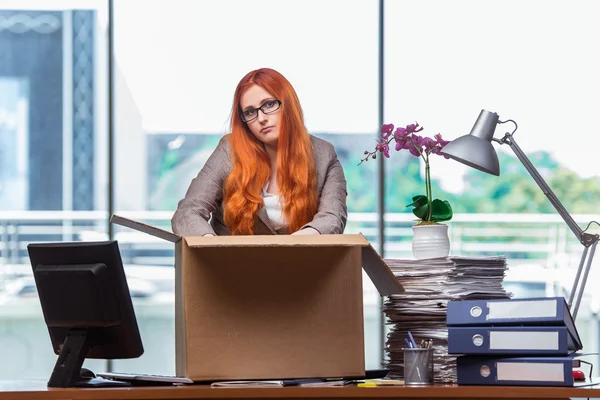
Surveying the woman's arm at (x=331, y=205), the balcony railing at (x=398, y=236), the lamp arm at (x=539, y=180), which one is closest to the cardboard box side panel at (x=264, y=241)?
the woman's arm at (x=331, y=205)

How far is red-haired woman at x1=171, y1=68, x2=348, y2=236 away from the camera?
2.55m

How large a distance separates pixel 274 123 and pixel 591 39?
2.59 meters

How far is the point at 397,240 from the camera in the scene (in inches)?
180

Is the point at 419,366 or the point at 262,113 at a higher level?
the point at 262,113

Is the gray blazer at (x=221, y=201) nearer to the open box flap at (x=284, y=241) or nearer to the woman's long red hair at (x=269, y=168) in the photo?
the woman's long red hair at (x=269, y=168)

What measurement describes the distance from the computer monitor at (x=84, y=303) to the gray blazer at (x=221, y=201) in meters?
0.54

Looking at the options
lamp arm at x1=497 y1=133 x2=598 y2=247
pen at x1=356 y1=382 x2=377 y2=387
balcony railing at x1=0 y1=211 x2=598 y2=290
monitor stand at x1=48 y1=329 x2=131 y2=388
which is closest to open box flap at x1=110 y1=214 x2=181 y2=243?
monitor stand at x1=48 y1=329 x2=131 y2=388

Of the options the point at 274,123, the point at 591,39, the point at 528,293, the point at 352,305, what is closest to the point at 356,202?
the point at 528,293

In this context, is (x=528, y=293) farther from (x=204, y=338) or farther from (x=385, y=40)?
(x=204, y=338)

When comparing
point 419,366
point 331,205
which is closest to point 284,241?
point 419,366

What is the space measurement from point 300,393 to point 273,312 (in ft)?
0.62

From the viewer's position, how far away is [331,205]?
2.54 meters

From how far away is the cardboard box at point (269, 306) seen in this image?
5.91ft

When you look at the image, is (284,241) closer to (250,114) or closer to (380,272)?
(380,272)
